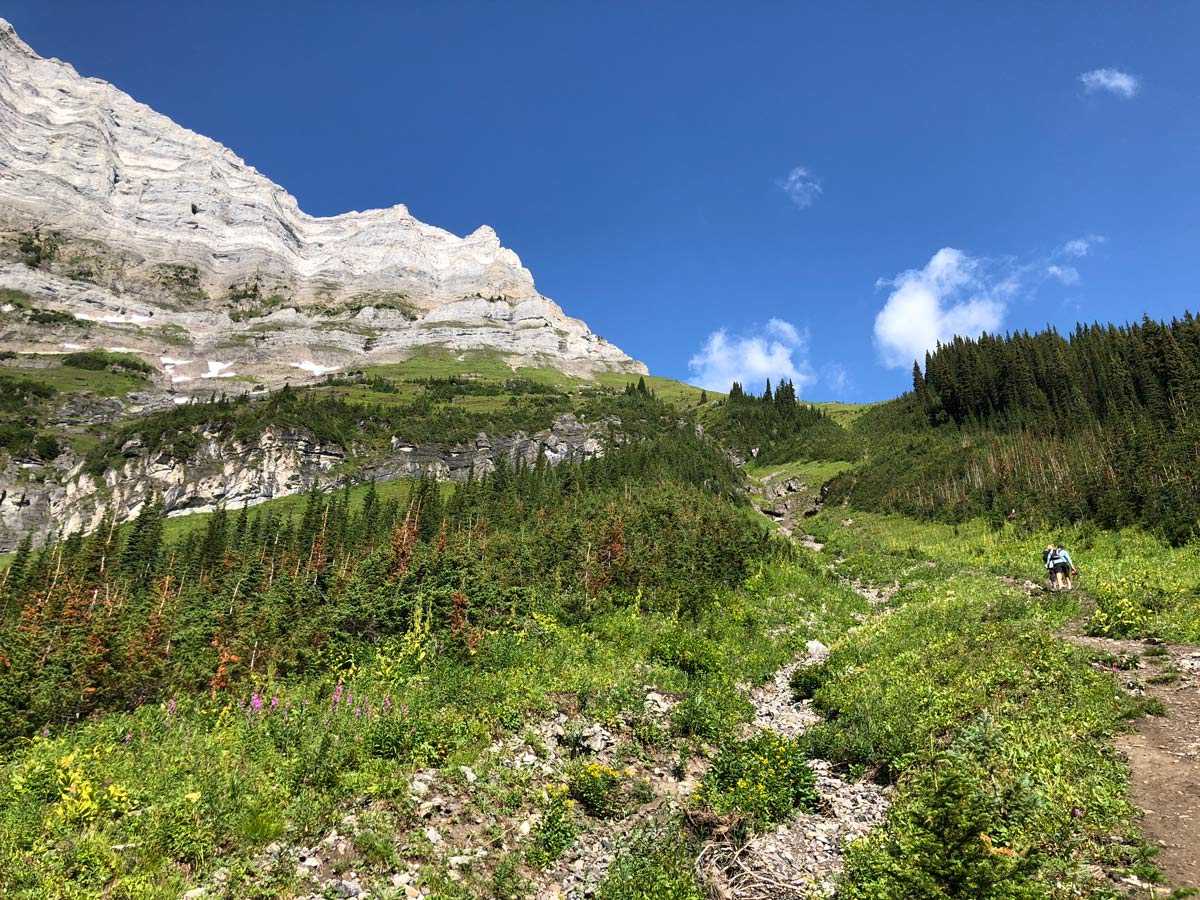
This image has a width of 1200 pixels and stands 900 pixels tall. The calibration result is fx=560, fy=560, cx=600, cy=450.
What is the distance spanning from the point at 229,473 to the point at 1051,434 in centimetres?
15738

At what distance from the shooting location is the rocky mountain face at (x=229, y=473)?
127m

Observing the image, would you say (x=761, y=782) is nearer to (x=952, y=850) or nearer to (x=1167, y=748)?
(x=952, y=850)

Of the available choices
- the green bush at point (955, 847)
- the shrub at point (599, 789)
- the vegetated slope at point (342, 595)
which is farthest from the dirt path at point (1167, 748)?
the vegetated slope at point (342, 595)

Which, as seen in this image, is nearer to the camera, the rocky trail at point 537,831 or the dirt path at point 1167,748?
the dirt path at point 1167,748

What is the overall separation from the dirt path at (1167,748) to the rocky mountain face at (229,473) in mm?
109722

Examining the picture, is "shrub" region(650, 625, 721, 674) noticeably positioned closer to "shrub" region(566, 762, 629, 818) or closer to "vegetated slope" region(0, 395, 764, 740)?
"vegetated slope" region(0, 395, 764, 740)

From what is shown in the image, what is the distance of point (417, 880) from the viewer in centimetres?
927

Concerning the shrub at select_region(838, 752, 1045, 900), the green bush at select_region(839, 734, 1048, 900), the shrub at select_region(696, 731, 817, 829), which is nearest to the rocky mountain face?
the shrub at select_region(696, 731, 817, 829)

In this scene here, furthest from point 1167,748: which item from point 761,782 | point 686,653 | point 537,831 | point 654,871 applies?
point 686,653

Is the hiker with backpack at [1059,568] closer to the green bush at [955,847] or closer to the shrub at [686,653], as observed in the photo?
the shrub at [686,653]

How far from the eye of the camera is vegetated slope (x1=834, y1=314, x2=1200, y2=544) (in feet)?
120

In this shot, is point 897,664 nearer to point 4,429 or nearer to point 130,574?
point 130,574

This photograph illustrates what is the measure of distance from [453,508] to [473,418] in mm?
82040

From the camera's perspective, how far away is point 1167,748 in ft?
36.3
